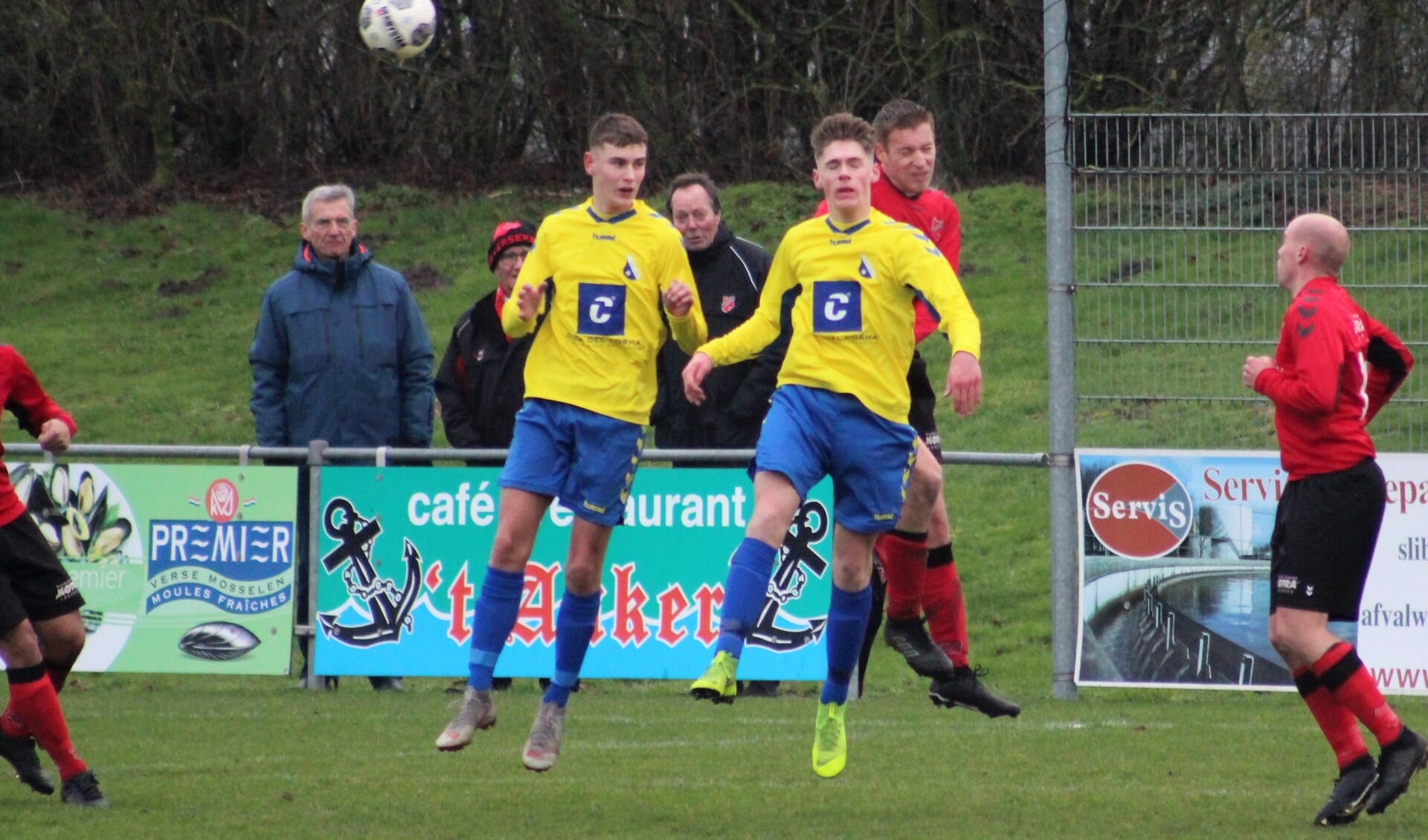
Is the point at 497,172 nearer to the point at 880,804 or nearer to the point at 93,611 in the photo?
the point at 93,611

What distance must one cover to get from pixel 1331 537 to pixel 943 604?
1.89m

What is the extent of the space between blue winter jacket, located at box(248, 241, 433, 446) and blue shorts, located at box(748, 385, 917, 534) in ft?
13.6

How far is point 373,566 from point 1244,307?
495cm

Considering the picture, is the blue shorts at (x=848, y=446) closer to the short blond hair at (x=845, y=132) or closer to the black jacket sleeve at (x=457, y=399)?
the short blond hair at (x=845, y=132)

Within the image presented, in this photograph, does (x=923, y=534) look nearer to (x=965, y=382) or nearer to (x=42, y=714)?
(x=965, y=382)

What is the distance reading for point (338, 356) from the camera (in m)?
10.1

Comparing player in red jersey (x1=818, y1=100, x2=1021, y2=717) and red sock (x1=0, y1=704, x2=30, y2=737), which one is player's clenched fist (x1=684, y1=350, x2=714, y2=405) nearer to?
player in red jersey (x1=818, y1=100, x2=1021, y2=717)

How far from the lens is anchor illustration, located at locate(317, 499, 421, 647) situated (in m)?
9.85

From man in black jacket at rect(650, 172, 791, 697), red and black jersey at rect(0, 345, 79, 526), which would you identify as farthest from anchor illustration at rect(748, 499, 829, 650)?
red and black jersey at rect(0, 345, 79, 526)

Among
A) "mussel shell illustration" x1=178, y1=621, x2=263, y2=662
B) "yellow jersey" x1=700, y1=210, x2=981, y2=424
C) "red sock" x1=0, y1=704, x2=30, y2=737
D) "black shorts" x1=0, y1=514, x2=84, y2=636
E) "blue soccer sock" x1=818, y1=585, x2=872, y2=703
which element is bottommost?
"mussel shell illustration" x1=178, y1=621, x2=263, y2=662

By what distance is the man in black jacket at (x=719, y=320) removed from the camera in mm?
9594

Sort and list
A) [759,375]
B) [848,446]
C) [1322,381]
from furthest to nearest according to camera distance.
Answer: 1. [759,375]
2. [848,446]
3. [1322,381]

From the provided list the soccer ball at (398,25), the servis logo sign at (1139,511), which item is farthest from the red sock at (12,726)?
the servis logo sign at (1139,511)

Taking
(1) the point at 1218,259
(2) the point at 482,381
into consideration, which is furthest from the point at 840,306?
(2) the point at 482,381
